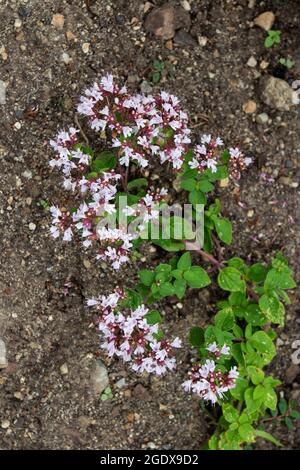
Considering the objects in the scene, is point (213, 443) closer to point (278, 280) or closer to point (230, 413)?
point (230, 413)

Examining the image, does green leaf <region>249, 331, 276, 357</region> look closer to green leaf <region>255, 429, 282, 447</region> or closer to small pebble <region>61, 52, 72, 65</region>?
green leaf <region>255, 429, 282, 447</region>

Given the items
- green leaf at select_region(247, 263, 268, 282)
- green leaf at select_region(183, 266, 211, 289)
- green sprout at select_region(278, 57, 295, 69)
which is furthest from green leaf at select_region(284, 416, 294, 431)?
green sprout at select_region(278, 57, 295, 69)

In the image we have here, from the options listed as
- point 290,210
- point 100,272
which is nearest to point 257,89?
point 290,210

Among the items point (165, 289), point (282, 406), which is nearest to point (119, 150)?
point (165, 289)

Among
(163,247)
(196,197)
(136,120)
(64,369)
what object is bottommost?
(64,369)

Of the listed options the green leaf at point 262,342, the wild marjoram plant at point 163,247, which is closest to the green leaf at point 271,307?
the wild marjoram plant at point 163,247

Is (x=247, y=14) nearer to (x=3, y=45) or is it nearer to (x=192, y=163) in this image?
(x=192, y=163)

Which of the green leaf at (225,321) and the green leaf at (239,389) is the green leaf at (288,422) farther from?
the green leaf at (225,321)
